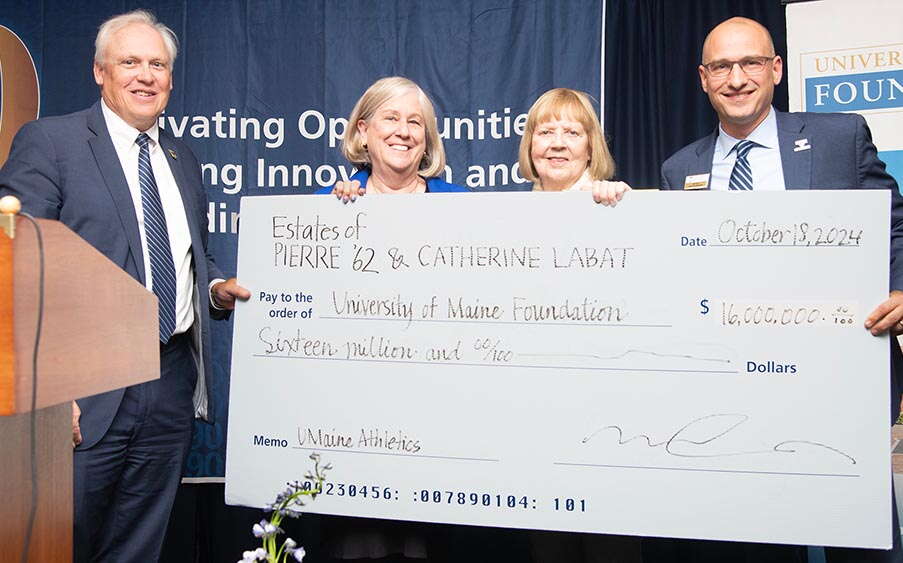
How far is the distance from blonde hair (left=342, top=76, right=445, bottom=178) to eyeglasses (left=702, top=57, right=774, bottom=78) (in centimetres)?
89

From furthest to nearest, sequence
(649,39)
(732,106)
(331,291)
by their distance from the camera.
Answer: (649,39), (732,106), (331,291)

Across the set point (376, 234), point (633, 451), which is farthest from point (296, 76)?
point (633, 451)

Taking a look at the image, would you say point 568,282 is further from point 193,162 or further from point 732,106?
point 193,162

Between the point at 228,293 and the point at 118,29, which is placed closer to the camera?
the point at 228,293

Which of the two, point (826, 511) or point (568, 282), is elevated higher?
point (568, 282)

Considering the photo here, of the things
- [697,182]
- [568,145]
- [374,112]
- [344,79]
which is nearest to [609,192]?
[568,145]

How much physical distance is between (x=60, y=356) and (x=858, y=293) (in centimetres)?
173

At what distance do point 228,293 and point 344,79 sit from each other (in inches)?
60.6

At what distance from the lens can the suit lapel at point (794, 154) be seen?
7.63ft

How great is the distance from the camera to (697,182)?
2482 millimetres

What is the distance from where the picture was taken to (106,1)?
12.1 feet

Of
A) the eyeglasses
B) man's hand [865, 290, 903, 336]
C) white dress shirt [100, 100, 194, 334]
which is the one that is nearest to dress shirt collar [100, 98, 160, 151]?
white dress shirt [100, 100, 194, 334]
